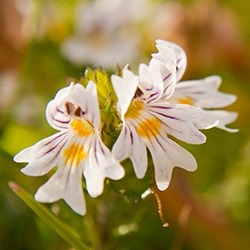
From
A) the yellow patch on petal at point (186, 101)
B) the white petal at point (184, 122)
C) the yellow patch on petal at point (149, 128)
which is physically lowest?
the yellow patch on petal at point (149, 128)

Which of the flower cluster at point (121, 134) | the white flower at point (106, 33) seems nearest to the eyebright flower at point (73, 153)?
the flower cluster at point (121, 134)

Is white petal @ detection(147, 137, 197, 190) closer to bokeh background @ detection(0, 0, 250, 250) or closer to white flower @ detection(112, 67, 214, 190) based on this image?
white flower @ detection(112, 67, 214, 190)

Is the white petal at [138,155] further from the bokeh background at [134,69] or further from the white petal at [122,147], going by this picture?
the bokeh background at [134,69]

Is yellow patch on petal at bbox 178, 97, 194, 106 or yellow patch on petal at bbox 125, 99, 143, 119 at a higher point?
yellow patch on petal at bbox 178, 97, 194, 106

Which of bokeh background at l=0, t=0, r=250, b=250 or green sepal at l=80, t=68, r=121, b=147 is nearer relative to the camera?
green sepal at l=80, t=68, r=121, b=147

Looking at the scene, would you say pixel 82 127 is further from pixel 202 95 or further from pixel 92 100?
pixel 202 95

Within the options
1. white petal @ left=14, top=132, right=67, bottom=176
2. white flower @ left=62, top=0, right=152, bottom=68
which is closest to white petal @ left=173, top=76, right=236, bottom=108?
white petal @ left=14, top=132, right=67, bottom=176

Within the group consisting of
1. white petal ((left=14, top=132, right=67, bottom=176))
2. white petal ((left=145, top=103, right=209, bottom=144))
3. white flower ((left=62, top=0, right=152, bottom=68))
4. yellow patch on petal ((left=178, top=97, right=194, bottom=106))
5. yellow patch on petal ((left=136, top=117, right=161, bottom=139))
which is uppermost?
white flower ((left=62, top=0, right=152, bottom=68))

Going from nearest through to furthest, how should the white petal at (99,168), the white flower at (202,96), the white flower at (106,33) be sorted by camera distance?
the white petal at (99,168) → the white flower at (202,96) → the white flower at (106,33)
